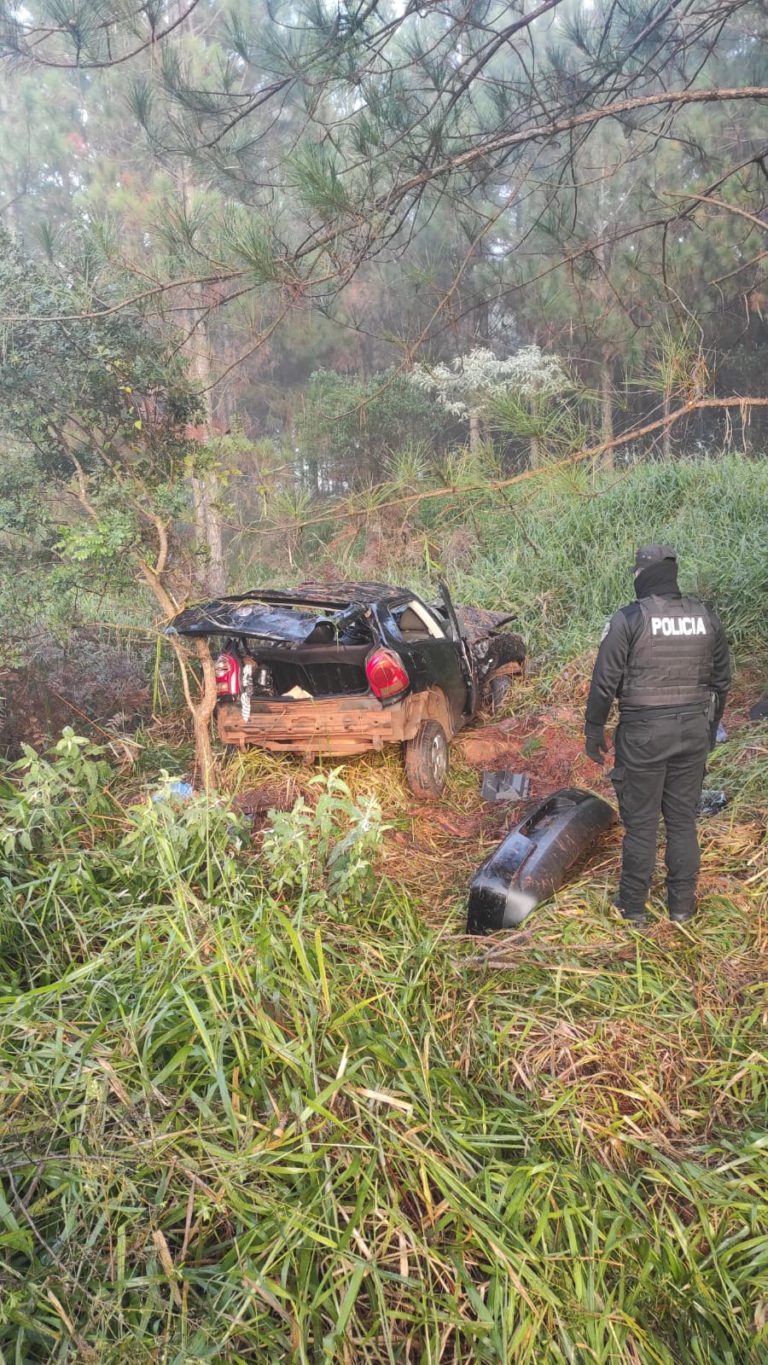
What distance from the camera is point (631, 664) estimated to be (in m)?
3.39

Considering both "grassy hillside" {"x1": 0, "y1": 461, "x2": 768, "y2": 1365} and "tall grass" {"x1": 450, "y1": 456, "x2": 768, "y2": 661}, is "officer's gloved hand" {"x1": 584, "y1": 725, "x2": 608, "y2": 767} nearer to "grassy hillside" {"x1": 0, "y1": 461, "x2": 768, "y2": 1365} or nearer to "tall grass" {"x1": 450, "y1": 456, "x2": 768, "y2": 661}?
"grassy hillside" {"x1": 0, "y1": 461, "x2": 768, "y2": 1365}

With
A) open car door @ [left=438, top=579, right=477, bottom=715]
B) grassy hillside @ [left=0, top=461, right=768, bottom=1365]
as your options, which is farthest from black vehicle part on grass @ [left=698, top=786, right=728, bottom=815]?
open car door @ [left=438, top=579, right=477, bottom=715]

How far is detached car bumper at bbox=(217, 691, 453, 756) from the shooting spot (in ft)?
16.0

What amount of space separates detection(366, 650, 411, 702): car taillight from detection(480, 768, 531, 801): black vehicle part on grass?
1.02m

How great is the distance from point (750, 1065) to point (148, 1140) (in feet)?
6.03

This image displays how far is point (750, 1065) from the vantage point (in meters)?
2.51

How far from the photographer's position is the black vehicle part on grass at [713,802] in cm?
450

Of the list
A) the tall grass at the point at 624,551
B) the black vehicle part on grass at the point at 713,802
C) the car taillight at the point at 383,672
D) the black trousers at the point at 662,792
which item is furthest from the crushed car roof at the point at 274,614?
the tall grass at the point at 624,551

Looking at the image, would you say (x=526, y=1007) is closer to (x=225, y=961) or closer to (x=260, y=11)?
(x=225, y=961)

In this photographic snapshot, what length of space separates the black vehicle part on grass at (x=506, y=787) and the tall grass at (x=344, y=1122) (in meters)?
2.03

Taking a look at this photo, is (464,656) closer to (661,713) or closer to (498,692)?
(498,692)

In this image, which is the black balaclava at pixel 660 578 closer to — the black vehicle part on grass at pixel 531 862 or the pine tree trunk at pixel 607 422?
the pine tree trunk at pixel 607 422

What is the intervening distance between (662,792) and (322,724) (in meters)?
2.20

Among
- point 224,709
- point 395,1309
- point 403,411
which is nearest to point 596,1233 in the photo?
point 395,1309
